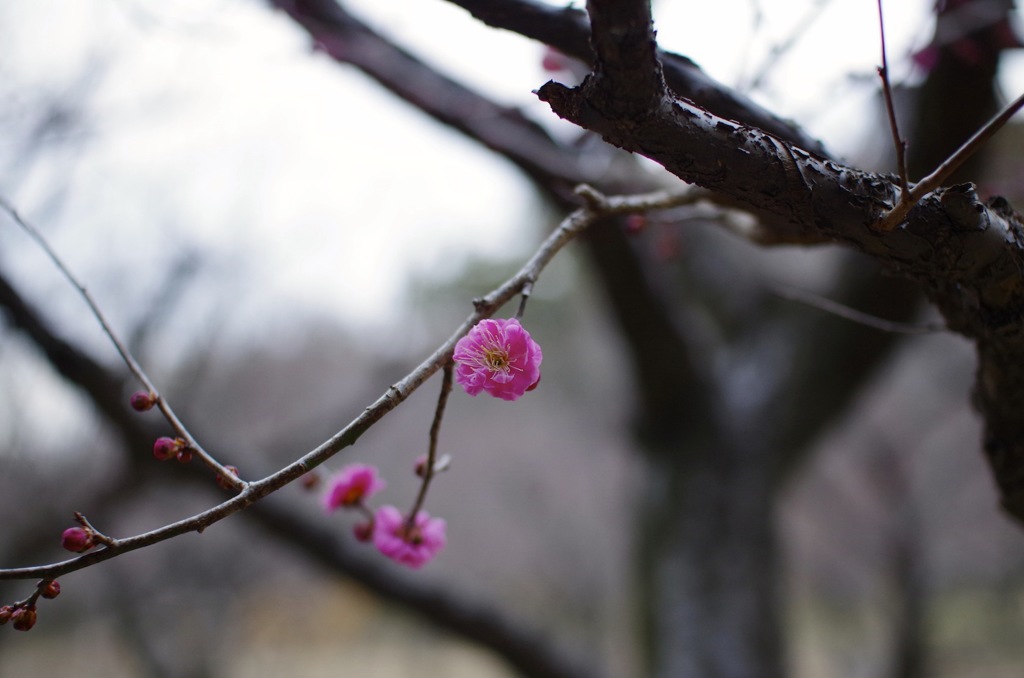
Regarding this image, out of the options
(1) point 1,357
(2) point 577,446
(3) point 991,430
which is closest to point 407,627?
(2) point 577,446

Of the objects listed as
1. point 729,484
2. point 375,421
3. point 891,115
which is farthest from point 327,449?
point 729,484

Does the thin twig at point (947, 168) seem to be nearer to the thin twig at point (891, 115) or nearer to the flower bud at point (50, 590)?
the thin twig at point (891, 115)

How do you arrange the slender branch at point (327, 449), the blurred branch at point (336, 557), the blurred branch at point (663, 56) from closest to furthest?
the slender branch at point (327, 449) < the blurred branch at point (663, 56) < the blurred branch at point (336, 557)

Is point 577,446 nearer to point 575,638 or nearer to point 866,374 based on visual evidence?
point 575,638

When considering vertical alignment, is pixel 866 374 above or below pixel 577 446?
below

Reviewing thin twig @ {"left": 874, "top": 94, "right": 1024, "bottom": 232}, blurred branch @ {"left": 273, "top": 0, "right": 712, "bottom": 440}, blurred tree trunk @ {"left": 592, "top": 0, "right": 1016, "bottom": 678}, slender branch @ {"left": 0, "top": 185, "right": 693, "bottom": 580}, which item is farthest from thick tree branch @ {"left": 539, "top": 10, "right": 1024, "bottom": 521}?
blurred tree trunk @ {"left": 592, "top": 0, "right": 1016, "bottom": 678}

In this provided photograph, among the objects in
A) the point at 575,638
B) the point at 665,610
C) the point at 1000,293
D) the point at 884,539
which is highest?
the point at 884,539

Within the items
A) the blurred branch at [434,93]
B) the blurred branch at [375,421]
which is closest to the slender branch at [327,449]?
the blurred branch at [375,421]
